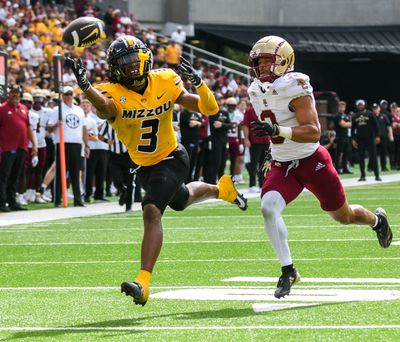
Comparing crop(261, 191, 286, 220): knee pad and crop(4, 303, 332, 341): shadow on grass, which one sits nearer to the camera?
crop(4, 303, 332, 341): shadow on grass

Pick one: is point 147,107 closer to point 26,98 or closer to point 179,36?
point 26,98

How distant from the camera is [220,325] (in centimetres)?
675

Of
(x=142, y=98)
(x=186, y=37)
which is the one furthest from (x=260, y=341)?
(x=186, y=37)

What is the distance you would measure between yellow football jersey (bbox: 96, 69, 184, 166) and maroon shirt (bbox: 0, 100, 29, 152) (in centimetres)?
912

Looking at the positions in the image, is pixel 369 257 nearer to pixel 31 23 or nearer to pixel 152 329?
pixel 152 329

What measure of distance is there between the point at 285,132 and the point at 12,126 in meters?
10.1

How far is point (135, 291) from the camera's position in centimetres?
718

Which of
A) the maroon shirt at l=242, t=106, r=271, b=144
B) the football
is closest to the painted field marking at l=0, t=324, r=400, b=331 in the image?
the football

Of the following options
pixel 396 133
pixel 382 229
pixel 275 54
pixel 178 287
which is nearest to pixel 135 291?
pixel 178 287

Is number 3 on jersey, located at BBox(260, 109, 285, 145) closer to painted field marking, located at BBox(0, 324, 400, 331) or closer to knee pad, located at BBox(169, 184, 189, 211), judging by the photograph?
knee pad, located at BBox(169, 184, 189, 211)

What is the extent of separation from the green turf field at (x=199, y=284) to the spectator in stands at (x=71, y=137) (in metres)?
3.34

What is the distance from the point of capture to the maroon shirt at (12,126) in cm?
1722

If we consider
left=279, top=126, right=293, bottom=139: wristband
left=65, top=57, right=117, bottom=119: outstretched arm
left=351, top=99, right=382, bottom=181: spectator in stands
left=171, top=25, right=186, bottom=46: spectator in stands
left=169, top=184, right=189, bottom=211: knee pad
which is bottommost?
left=351, top=99, right=382, bottom=181: spectator in stands

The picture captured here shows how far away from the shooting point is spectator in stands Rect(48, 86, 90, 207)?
17812 mm
